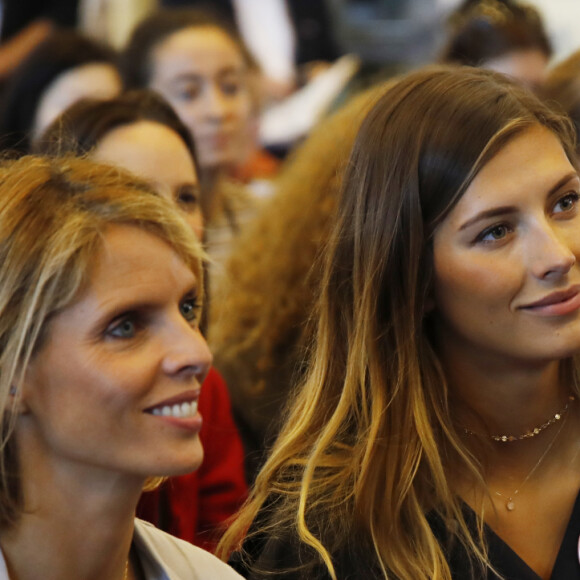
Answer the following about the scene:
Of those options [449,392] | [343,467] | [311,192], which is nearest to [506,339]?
[449,392]

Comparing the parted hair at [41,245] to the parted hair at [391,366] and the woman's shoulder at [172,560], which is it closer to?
the woman's shoulder at [172,560]

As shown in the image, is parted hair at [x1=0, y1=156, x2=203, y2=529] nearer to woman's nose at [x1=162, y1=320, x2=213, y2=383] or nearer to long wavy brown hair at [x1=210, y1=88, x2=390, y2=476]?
woman's nose at [x1=162, y1=320, x2=213, y2=383]

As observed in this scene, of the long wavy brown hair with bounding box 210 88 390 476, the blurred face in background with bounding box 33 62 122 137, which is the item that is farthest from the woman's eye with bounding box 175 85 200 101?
the long wavy brown hair with bounding box 210 88 390 476

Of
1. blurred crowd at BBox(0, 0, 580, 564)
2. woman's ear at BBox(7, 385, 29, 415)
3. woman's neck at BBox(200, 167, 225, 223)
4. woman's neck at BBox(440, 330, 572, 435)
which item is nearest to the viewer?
woman's ear at BBox(7, 385, 29, 415)

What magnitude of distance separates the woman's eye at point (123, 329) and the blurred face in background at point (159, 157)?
0.83m

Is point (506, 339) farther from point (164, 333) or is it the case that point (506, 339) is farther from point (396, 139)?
point (164, 333)

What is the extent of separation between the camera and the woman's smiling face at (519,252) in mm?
1625

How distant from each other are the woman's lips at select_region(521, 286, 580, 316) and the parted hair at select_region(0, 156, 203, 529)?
54 centimetres

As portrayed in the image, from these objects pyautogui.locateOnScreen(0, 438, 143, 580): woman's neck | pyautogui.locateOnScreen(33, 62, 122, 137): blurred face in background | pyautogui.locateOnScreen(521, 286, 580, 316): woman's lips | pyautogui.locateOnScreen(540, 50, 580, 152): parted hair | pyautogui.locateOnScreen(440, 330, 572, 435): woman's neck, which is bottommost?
pyautogui.locateOnScreen(440, 330, 572, 435): woman's neck

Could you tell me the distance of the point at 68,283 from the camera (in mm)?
1366

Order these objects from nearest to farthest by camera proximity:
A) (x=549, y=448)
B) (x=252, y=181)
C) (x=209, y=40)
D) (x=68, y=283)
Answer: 1. (x=68, y=283)
2. (x=549, y=448)
3. (x=209, y=40)
4. (x=252, y=181)

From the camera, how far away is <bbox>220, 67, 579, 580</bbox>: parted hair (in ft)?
5.45

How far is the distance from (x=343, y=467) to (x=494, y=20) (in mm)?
2197

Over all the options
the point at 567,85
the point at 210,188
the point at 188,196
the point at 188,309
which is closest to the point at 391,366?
the point at 188,309
